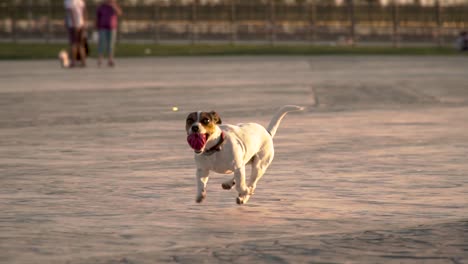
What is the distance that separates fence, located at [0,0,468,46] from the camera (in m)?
65.9

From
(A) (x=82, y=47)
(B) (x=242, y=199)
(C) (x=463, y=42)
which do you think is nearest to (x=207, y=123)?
(B) (x=242, y=199)

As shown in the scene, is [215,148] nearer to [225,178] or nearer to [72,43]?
[225,178]

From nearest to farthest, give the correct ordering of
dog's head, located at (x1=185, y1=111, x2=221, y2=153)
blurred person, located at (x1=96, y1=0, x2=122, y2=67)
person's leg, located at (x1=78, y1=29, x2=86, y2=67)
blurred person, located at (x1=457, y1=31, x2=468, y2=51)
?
dog's head, located at (x1=185, y1=111, x2=221, y2=153)
person's leg, located at (x1=78, y1=29, x2=86, y2=67)
blurred person, located at (x1=96, y1=0, x2=122, y2=67)
blurred person, located at (x1=457, y1=31, x2=468, y2=51)

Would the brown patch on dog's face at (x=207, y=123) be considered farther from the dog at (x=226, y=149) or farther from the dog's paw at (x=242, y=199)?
the dog's paw at (x=242, y=199)

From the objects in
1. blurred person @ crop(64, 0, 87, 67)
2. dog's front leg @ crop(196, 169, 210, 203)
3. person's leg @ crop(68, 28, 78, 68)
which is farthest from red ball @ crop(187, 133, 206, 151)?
person's leg @ crop(68, 28, 78, 68)

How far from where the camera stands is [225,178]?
12625 millimetres

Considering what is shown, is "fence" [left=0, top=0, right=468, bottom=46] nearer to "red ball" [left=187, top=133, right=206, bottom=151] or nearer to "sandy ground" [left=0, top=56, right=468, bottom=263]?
"sandy ground" [left=0, top=56, right=468, bottom=263]

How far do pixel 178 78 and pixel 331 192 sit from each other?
20.0 meters

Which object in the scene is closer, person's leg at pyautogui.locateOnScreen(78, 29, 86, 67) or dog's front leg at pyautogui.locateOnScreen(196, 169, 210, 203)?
dog's front leg at pyautogui.locateOnScreen(196, 169, 210, 203)

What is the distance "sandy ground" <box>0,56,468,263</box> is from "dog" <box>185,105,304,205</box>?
263 mm

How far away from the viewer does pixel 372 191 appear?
11586 mm

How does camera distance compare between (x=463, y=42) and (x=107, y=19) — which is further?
(x=463, y=42)

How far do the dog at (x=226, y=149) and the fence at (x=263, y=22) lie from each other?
175 feet

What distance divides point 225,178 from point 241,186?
2.37m
